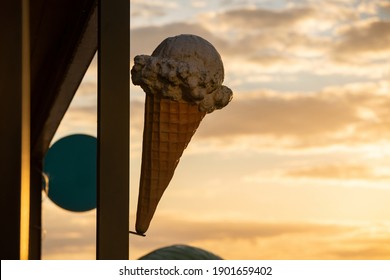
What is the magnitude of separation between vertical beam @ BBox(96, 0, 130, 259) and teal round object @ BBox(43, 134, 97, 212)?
22.2ft

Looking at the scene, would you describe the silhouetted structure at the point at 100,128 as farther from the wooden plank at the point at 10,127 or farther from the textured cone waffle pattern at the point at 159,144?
the textured cone waffle pattern at the point at 159,144

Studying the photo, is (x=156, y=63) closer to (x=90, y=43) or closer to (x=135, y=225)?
A: (x=135, y=225)

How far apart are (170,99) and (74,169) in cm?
691

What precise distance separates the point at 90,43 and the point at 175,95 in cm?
229

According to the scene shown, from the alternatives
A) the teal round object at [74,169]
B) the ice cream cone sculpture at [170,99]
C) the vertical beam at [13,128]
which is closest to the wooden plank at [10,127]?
the vertical beam at [13,128]

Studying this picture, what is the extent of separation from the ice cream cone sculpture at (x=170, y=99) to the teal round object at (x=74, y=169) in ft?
21.4

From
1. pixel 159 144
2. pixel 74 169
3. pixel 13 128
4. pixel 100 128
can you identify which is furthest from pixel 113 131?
pixel 74 169

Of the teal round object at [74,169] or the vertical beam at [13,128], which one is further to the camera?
the teal round object at [74,169]

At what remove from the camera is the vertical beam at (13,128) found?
13.4ft

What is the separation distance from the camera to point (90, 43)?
21.1ft

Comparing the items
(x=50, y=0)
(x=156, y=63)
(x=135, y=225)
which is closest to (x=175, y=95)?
(x=156, y=63)

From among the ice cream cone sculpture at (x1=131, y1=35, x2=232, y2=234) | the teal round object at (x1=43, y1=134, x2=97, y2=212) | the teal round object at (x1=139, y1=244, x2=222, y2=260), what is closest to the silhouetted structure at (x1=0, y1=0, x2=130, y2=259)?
the ice cream cone sculpture at (x1=131, y1=35, x2=232, y2=234)

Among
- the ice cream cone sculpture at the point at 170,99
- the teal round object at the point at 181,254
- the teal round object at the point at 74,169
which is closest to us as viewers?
the ice cream cone sculpture at the point at 170,99

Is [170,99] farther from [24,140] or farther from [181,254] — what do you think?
[181,254]
